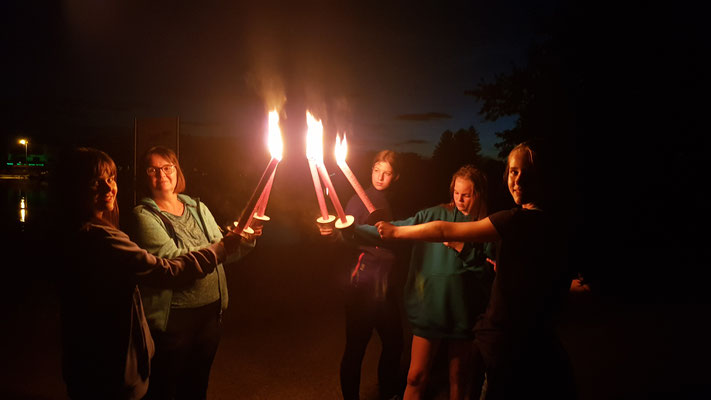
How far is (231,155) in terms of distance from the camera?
1062 inches

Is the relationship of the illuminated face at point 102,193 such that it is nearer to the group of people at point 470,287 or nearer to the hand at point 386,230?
the group of people at point 470,287

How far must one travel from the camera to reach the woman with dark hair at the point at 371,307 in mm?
3820

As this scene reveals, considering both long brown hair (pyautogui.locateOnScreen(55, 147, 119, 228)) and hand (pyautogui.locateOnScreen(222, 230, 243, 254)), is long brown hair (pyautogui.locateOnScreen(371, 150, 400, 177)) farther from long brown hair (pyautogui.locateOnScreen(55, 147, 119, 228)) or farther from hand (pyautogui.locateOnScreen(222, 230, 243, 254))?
long brown hair (pyautogui.locateOnScreen(55, 147, 119, 228))

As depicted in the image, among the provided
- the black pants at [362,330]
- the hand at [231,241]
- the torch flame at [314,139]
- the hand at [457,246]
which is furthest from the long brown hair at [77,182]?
the hand at [457,246]

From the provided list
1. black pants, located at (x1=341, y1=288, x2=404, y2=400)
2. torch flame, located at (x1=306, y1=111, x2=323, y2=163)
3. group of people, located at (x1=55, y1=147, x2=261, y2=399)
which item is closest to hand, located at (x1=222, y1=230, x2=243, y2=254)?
group of people, located at (x1=55, y1=147, x2=261, y2=399)

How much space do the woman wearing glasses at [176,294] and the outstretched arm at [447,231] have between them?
1.18 metres

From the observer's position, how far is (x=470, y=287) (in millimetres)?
3461

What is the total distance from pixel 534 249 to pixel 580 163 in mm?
6422

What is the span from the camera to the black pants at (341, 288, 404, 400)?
382 centimetres

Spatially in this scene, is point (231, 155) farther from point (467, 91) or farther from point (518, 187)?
point (518, 187)

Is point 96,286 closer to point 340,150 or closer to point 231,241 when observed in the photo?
point 231,241

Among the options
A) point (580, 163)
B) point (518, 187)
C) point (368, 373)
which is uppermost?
point (580, 163)

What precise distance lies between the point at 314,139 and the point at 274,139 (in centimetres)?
29

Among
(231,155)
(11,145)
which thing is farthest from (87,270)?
(11,145)
